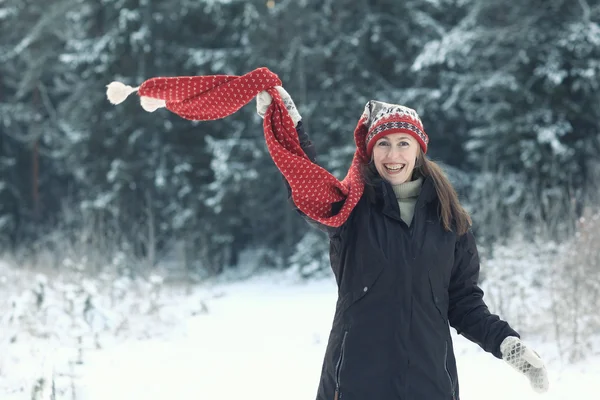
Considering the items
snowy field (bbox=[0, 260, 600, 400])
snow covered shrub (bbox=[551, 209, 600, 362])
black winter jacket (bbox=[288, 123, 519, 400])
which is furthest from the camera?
snow covered shrub (bbox=[551, 209, 600, 362])

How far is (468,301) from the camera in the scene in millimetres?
2506

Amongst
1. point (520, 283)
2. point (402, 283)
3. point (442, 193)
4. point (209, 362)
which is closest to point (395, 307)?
point (402, 283)

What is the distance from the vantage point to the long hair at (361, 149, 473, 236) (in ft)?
8.03

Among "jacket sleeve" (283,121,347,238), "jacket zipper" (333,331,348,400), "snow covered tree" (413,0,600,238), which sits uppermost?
"snow covered tree" (413,0,600,238)

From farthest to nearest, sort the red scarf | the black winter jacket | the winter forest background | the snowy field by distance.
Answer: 1. the winter forest background
2. the snowy field
3. the red scarf
4. the black winter jacket

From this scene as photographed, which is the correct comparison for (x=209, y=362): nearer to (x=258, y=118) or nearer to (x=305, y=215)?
(x=305, y=215)

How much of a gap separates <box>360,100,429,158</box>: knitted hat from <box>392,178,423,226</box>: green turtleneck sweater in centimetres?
19

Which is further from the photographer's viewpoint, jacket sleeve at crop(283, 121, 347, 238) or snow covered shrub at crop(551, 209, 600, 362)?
snow covered shrub at crop(551, 209, 600, 362)

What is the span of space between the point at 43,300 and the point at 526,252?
206 inches

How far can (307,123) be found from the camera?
14.7 metres

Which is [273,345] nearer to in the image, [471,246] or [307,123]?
[471,246]

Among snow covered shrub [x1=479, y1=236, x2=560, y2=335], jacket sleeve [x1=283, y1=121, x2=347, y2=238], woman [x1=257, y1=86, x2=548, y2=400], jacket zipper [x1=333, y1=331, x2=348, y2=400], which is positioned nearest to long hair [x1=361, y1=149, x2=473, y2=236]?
woman [x1=257, y1=86, x2=548, y2=400]

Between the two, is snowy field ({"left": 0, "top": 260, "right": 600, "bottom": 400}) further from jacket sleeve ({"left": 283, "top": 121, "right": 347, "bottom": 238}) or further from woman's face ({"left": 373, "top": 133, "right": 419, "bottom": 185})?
woman's face ({"left": 373, "top": 133, "right": 419, "bottom": 185})

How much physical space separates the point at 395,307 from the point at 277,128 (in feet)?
2.53
